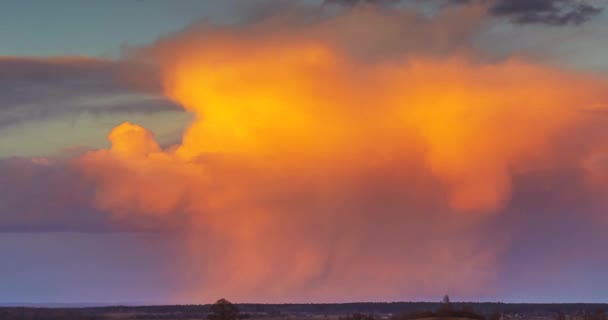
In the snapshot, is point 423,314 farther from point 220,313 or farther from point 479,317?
point 220,313

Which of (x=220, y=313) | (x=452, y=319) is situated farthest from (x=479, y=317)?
(x=220, y=313)

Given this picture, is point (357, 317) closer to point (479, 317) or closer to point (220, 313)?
point (220, 313)

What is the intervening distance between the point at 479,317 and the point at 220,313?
72.0 metres

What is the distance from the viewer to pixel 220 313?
168 meters

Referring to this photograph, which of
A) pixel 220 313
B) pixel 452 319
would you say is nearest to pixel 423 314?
pixel 452 319

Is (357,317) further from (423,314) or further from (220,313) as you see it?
(423,314)

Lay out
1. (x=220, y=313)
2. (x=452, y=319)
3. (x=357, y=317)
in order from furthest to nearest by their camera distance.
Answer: (x=357, y=317)
(x=220, y=313)
(x=452, y=319)

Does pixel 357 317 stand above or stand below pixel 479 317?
above

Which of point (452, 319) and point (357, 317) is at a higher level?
point (357, 317)

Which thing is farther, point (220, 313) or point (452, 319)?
point (220, 313)

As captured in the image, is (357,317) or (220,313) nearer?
(220,313)

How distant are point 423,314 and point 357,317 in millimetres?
78247

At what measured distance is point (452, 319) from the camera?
98.2 meters

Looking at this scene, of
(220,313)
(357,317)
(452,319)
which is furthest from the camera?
(357,317)
